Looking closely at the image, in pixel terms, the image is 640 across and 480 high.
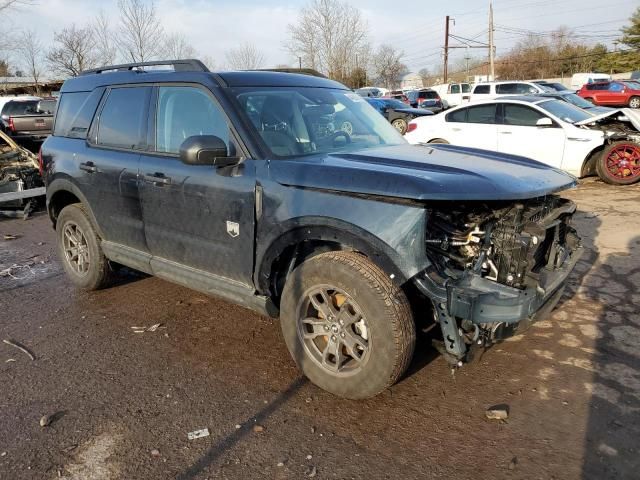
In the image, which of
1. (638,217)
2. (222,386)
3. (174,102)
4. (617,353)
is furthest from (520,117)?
(222,386)

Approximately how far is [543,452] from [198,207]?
8.45ft

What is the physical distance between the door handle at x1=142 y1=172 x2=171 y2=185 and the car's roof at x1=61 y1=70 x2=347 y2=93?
0.72 m

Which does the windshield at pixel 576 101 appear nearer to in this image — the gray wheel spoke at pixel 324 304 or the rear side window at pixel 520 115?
the rear side window at pixel 520 115

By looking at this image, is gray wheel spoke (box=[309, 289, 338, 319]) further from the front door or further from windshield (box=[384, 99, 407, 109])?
windshield (box=[384, 99, 407, 109])

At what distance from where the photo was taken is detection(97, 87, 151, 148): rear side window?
3982 millimetres

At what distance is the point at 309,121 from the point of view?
12.1 feet

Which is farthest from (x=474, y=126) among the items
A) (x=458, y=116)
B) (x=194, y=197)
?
(x=194, y=197)

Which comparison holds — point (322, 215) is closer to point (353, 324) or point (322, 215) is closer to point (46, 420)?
point (353, 324)

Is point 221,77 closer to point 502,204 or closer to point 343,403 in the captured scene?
point 502,204

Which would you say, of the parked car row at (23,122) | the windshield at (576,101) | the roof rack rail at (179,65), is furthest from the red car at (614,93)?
the roof rack rail at (179,65)

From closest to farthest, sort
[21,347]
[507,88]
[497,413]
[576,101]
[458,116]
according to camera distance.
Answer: [497,413], [21,347], [458,116], [576,101], [507,88]

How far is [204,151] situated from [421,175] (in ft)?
4.36

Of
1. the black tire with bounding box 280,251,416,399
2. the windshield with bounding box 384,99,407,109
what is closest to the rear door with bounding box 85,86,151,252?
the black tire with bounding box 280,251,416,399

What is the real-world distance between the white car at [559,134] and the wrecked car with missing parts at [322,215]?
5.90 meters
